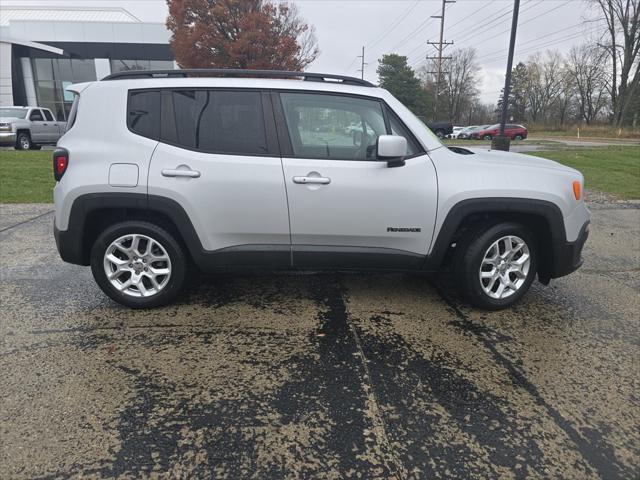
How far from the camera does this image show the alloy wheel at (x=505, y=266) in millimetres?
3659

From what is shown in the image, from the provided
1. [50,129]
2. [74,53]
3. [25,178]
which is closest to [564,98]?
[74,53]

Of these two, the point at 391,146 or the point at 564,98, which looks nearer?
the point at 391,146

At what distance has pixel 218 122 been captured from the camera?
11.4ft

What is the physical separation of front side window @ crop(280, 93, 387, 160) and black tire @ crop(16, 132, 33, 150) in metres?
17.9

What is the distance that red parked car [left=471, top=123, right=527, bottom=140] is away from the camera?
1447 inches

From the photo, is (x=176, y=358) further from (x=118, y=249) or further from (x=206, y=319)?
(x=118, y=249)

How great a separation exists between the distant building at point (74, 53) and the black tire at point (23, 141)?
19325mm

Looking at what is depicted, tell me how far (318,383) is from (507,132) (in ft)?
126

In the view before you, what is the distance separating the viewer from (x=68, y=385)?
263 centimetres

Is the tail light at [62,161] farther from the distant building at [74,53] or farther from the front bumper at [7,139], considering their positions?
the distant building at [74,53]

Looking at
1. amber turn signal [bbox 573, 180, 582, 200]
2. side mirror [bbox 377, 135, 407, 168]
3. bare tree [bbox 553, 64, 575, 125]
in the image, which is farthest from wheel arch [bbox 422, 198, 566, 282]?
bare tree [bbox 553, 64, 575, 125]

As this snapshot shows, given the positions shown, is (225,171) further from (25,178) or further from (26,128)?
(26,128)

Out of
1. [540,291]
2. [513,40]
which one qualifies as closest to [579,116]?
[513,40]

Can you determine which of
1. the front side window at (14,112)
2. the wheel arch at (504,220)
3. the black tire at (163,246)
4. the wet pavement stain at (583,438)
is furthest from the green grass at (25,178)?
the wet pavement stain at (583,438)
